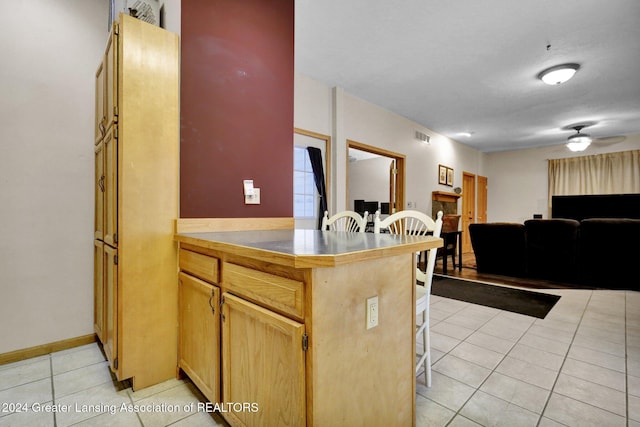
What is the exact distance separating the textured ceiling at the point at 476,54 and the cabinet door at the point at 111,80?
1.46 meters

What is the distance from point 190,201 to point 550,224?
458 centimetres

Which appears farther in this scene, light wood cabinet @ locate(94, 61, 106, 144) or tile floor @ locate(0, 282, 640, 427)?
light wood cabinet @ locate(94, 61, 106, 144)

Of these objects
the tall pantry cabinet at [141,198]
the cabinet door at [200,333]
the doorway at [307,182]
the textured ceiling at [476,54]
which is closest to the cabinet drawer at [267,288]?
the cabinet door at [200,333]

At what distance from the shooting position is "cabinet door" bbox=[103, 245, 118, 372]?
1.61 m

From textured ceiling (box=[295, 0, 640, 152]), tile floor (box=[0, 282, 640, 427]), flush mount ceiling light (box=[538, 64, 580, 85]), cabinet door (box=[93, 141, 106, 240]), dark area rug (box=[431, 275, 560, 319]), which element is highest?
textured ceiling (box=[295, 0, 640, 152])

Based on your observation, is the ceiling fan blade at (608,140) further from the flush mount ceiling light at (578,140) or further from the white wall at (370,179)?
the white wall at (370,179)

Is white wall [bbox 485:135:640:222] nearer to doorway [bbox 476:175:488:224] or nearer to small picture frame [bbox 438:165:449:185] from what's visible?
doorway [bbox 476:175:488:224]

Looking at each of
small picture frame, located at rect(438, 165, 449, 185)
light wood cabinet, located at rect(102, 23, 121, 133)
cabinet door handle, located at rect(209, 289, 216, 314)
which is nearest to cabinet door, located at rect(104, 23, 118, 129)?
light wood cabinet, located at rect(102, 23, 121, 133)

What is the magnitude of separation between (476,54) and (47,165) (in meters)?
3.96

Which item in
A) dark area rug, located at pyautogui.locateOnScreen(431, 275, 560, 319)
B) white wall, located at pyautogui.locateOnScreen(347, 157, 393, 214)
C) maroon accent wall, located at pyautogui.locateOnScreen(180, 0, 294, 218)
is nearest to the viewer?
maroon accent wall, located at pyautogui.locateOnScreen(180, 0, 294, 218)

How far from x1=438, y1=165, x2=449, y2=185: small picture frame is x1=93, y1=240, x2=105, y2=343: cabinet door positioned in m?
5.92

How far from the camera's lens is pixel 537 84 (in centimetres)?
386

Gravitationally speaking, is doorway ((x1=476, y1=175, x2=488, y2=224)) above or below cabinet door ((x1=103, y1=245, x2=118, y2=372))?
above

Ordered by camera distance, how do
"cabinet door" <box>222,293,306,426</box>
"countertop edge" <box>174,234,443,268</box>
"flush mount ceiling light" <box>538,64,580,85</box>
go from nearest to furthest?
"countertop edge" <box>174,234,443,268</box> → "cabinet door" <box>222,293,306,426</box> → "flush mount ceiling light" <box>538,64,580,85</box>
